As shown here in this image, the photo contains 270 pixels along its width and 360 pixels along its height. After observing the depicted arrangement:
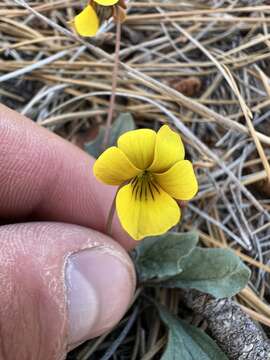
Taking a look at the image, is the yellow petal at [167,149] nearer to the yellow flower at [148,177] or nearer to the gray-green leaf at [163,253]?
the yellow flower at [148,177]

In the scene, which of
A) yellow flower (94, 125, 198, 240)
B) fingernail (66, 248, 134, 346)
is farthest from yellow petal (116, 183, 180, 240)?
fingernail (66, 248, 134, 346)

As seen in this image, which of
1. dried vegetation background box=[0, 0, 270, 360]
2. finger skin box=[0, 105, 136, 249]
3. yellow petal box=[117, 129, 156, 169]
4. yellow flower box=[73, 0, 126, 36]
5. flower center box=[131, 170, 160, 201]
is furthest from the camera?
dried vegetation background box=[0, 0, 270, 360]

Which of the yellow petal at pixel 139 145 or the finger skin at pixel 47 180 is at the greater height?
the yellow petal at pixel 139 145

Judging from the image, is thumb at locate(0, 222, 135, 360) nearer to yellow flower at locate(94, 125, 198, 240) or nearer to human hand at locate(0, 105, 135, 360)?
human hand at locate(0, 105, 135, 360)

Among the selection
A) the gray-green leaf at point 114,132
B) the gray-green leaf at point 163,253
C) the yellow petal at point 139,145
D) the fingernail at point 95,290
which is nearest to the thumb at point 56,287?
the fingernail at point 95,290

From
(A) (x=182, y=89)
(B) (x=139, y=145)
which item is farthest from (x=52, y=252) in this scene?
(A) (x=182, y=89)

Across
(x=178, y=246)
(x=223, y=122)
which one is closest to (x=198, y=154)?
(x=223, y=122)

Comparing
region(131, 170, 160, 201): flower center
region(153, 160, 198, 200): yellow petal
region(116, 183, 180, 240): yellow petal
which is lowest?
region(116, 183, 180, 240): yellow petal
